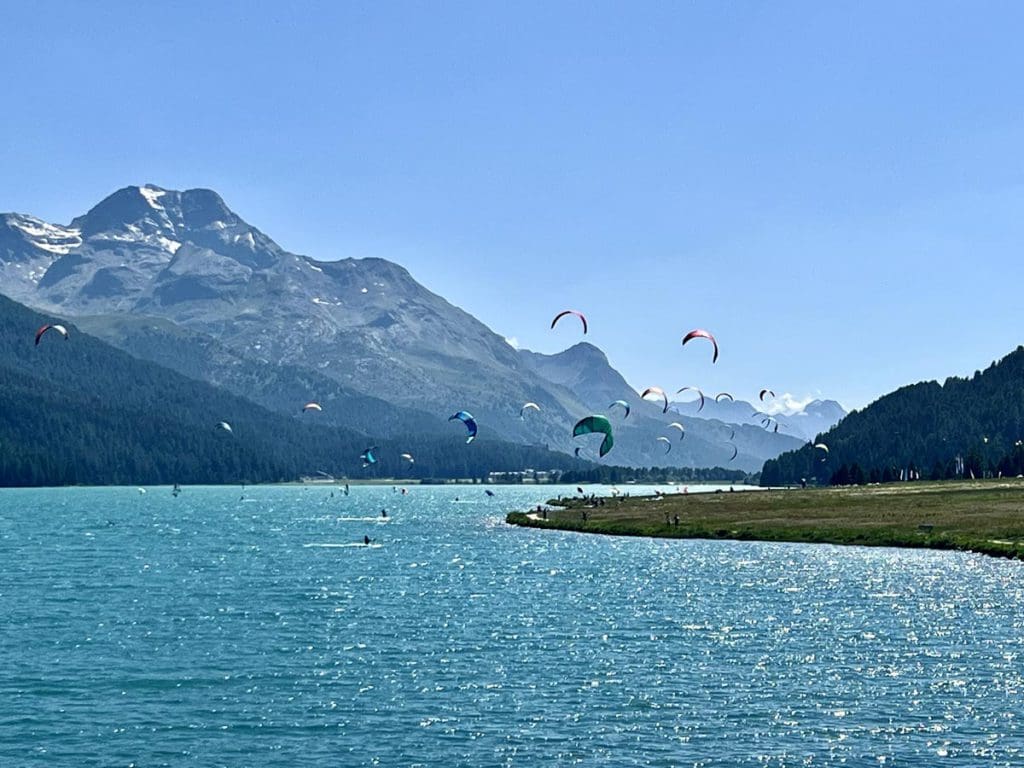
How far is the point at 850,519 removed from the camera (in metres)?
129

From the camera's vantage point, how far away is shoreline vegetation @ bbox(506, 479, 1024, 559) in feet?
348

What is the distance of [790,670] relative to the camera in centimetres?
4812

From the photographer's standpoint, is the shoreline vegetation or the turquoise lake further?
the shoreline vegetation

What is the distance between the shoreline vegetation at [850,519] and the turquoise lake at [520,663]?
1008 centimetres

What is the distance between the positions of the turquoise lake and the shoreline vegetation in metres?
10.1

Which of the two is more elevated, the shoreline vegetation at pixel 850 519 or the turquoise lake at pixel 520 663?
the shoreline vegetation at pixel 850 519

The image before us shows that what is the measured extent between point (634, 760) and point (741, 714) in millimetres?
6985

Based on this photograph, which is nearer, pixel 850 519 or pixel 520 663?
pixel 520 663

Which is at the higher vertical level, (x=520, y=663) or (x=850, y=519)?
(x=850, y=519)

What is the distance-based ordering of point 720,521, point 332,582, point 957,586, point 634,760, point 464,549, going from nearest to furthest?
point 634,760
point 957,586
point 332,582
point 464,549
point 720,521

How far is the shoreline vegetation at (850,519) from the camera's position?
106188 millimetres

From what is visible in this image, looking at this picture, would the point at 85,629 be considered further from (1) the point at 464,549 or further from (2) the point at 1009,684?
(1) the point at 464,549

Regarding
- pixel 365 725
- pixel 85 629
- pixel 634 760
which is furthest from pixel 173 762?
pixel 85 629

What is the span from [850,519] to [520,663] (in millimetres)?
85842
